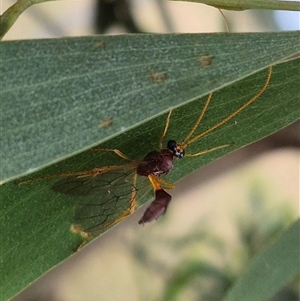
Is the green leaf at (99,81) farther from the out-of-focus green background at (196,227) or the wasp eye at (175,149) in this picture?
the out-of-focus green background at (196,227)

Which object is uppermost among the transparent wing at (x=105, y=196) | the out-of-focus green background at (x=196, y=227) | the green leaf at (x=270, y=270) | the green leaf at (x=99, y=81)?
the green leaf at (x=99, y=81)

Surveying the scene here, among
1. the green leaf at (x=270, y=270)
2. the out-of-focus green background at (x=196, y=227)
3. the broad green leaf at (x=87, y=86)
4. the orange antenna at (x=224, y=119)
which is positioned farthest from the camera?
the out-of-focus green background at (x=196, y=227)

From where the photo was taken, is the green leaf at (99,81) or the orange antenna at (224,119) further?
the orange antenna at (224,119)

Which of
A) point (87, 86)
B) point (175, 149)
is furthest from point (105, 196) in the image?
point (87, 86)

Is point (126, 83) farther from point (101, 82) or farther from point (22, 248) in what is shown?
point (22, 248)

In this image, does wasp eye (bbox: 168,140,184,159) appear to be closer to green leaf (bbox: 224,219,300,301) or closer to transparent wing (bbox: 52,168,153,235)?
transparent wing (bbox: 52,168,153,235)

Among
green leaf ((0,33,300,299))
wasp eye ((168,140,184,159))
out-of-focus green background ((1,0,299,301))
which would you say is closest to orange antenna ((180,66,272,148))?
wasp eye ((168,140,184,159))

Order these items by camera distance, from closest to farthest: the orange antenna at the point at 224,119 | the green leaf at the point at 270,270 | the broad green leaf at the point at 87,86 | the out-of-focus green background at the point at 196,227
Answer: the broad green leaf at the point at 87,86 → the orange antenna at the point at 224,119 → the green leaf at the point at 270,270 → the out-of-focus green background at the point at 196,227

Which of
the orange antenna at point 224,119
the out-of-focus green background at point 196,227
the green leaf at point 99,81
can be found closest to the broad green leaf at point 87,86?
the green leaf at point 99,81
